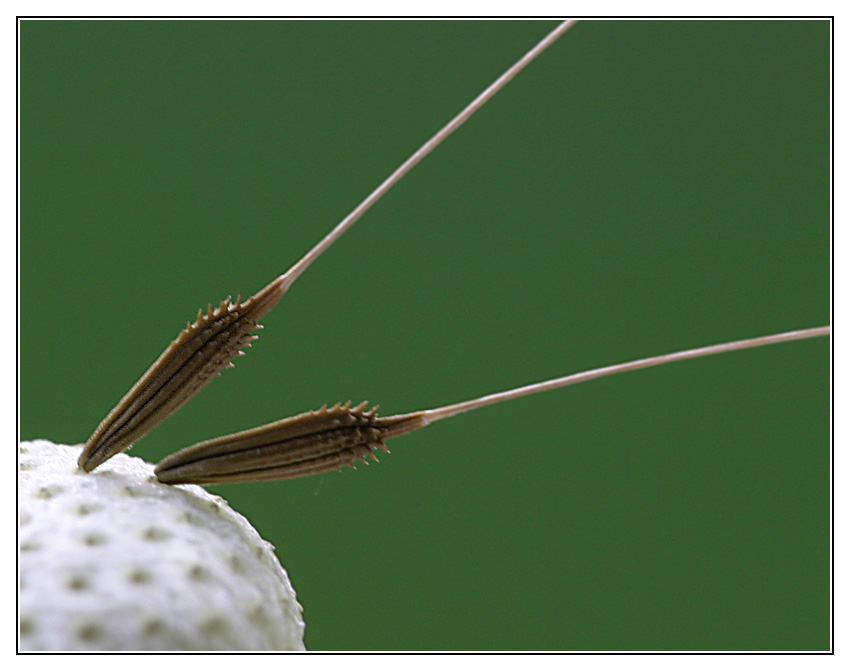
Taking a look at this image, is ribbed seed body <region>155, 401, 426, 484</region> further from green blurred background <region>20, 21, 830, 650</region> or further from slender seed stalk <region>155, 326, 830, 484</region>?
green blurred background <region>20, 21, 830, 650</region>

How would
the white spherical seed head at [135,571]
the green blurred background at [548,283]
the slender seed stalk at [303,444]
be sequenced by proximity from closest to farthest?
the white spherical seed head at [135,571] < the slender seed stalk at [303,444] < the green blurred background at [548,283]

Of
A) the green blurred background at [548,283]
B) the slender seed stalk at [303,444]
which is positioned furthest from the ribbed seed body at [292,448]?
the green blurred background at [548,283]

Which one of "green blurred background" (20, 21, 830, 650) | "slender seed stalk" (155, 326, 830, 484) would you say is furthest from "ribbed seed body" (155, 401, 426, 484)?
"green blurred background" (20, 21, 830, 650)

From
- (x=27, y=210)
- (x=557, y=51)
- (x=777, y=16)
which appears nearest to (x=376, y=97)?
(x=557, y=51)

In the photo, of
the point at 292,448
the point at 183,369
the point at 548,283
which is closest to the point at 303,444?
the point at 292,448

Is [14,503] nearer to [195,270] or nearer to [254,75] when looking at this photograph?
[195,270]

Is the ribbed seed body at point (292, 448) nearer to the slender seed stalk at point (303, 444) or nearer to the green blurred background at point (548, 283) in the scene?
the slender seed stalk at point (303, 444)

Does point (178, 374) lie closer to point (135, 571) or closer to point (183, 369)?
point (183, 369)
